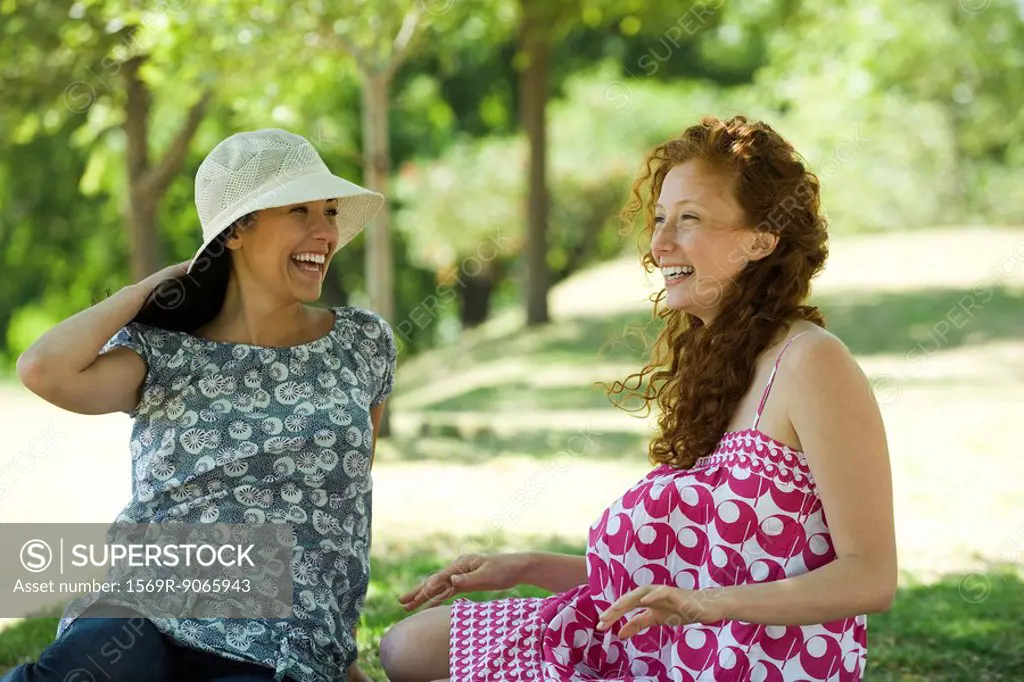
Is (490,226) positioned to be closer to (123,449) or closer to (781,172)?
(123,449)

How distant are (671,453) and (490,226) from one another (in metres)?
18.7

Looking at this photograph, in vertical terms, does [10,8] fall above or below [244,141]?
above

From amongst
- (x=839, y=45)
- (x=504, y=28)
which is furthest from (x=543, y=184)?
(x=839, y=45)

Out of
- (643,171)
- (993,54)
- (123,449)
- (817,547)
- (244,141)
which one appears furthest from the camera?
(993,54)

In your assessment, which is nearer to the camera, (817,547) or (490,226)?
(817,547)

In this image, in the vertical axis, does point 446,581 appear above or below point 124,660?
above

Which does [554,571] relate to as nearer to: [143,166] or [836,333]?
[143,166]

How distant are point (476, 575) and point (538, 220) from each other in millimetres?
12960

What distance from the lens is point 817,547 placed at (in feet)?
8.28

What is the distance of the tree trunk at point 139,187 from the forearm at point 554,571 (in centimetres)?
906

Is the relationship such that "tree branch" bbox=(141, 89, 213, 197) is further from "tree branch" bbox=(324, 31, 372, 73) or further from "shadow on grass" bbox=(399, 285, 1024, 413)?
"shadow on grass" bbox=(399, 285, 1024, 413)

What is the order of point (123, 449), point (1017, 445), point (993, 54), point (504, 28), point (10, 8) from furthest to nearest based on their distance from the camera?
point (993, 54)
point (504, 28)
point (123, 449)
point (10, 8)
point (1017, 445)

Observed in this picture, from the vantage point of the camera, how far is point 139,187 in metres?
11.6

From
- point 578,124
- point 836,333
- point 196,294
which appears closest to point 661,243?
point 196,294
